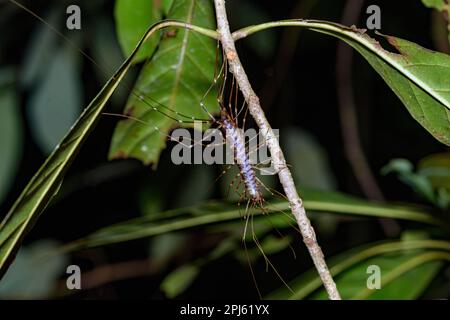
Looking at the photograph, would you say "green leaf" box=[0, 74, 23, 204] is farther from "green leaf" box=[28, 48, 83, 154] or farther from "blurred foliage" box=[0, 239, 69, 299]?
"blurred foliage" box=[0, 239, 69, 299]

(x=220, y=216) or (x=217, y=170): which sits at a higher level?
(x=217, y=170)

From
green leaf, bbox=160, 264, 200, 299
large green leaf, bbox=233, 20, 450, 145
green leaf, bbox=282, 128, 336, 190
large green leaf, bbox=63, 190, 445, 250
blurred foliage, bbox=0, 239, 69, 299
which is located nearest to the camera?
large green leaf, bbox=233, 20, 450, 145

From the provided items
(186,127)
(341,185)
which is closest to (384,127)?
(341,185)

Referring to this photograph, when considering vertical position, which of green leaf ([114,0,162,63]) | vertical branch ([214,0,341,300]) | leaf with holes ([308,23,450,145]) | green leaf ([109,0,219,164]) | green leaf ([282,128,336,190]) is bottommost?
vertical branch ([214,0,341,300])

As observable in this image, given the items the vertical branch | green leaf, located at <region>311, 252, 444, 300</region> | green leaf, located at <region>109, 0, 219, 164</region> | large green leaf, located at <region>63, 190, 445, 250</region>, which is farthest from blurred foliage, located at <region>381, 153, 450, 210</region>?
the vertical branch

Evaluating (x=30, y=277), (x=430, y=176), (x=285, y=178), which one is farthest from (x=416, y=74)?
(x=30, y=277)

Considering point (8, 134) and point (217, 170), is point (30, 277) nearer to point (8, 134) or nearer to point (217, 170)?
point (8, 134)
